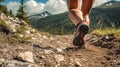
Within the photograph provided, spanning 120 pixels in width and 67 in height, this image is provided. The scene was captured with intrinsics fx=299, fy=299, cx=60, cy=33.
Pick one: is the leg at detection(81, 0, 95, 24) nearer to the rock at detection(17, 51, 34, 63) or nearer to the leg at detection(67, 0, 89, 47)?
the leg at detection(67, 0, 89, 47)

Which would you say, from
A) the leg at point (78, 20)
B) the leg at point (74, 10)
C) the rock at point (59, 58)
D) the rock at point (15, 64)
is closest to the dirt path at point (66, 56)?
the rock at point (59, 58)

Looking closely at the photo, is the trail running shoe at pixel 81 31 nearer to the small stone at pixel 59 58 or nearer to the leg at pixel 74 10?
the leg at pixel 74 10

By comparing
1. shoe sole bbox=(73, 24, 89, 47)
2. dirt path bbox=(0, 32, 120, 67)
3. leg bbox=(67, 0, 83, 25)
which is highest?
leg bbox=(67, 0, 83, 25)

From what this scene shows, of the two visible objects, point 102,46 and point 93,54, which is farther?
point 102,46

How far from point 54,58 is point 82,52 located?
1.40m

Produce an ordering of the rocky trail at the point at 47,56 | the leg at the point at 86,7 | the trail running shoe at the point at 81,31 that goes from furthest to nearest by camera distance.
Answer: the leg at the point at 86,7
the trail running shoe at the point at 81,31
the rocky trail at the point at 47,56

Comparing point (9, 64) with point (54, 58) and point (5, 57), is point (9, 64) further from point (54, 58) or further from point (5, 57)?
point (54, 58)

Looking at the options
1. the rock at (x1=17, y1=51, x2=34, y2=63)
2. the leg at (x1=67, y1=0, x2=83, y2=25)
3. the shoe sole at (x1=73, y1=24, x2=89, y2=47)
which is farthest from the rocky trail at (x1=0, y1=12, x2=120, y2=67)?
the leg at (x1=67, y1=0, x2=83, y2=25)

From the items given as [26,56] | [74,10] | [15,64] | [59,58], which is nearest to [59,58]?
[59,58]

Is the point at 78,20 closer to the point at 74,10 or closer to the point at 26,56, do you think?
the point at 74,10

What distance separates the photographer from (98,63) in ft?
21.1

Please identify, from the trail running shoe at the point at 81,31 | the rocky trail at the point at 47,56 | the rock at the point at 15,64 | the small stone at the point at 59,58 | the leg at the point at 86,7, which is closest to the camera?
the rock at the point at 15,64

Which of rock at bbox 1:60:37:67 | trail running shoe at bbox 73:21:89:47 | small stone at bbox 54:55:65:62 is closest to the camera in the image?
rock at bbox 1:60:37:67

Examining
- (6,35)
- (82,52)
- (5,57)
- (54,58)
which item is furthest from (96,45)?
(5,57)
